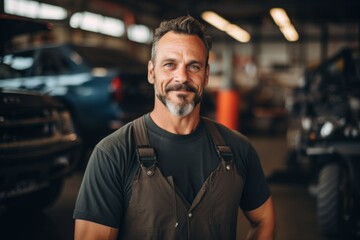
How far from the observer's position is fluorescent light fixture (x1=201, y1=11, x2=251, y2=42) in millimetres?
8859

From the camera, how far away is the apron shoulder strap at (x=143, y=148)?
174 centimetres

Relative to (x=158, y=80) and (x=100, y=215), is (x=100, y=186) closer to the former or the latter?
(x=100, y=215)

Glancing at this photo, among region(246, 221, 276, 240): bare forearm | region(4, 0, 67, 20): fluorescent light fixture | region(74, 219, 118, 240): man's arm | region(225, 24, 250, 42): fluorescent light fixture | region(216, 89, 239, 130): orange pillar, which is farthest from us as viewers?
region(4, 0, 67, 20): fluorescent light fixture

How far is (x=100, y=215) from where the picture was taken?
5.48 ft

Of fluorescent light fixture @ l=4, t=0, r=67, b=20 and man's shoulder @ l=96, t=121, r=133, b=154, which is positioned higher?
fluorescent light fixture @ l=4, t=0, r=67, b=20

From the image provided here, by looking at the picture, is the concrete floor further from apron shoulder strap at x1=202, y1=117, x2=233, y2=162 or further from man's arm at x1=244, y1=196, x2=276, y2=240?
apron shoulder strap at x1=202, y1=117, x2=233, y2=162

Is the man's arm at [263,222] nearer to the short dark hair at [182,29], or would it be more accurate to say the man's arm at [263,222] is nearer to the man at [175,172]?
the man at [175,172]

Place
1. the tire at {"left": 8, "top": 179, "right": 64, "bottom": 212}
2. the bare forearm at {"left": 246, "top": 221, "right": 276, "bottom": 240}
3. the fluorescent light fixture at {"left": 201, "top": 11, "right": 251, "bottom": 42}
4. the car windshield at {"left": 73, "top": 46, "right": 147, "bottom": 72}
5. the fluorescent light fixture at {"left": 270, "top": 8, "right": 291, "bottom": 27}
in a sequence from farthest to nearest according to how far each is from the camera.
Answer: the fluorescent light fixture at {"left": 201, "top": 11, "right": 251, "bottom": 42}
the fluorescent light fixture at {"left": 270, "top": 8, "right": 291, "bottom": 27}
the car windshield at {"left": 73, "top": 46, "right": 147, "bottom": 72}
the tire at {"left": 8, "top": 179, "right": 64, "bottom": 212}
the bare forearm at {"left": 246, "top": 221, "right": 276, "bottom": 240}

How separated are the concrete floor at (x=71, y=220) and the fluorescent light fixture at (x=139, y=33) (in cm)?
1325

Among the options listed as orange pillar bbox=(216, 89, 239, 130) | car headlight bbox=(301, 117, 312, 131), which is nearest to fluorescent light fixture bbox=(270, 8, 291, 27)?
orange pillar bbox=(216, 89, 239, 130)

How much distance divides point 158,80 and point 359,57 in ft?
10.2

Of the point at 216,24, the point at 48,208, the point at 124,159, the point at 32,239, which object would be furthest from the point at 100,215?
the point at 216,24

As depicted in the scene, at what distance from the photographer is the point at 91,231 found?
65.4 inches

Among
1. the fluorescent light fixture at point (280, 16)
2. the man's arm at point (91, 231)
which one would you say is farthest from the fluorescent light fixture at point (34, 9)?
the man's arm at point (91, 231)
